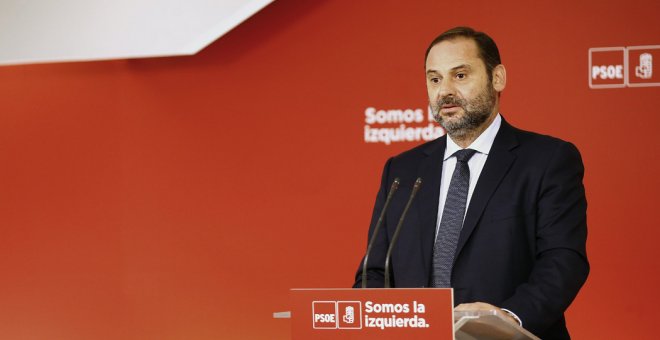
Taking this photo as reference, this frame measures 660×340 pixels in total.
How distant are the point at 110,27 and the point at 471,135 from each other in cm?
251

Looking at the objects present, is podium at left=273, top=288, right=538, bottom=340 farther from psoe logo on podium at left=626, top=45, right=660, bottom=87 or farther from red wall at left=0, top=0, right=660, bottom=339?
psoe logo on podium at left=626, top=45, right=660, bottom=87

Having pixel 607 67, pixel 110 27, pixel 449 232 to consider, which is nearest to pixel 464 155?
pixel 449 232

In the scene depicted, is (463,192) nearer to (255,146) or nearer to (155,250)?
(255,146)

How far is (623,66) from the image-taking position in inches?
157

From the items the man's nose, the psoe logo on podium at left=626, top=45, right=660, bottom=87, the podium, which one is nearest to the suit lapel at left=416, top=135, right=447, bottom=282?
the man's nose

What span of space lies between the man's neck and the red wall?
1.66 meters

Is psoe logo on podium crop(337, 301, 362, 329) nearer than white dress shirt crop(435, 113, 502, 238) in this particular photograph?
Yes

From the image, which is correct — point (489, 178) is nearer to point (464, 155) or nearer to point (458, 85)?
point (464, 155)

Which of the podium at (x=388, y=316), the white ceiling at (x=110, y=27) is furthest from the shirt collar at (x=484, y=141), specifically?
the white ceiling at (x=110, y=27)

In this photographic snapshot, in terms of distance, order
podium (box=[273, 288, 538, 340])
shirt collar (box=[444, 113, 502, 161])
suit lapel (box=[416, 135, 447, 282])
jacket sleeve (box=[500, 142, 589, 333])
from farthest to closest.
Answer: shirt collar (box=[444, 113, 502, 161])
suit lapel (box=[416, 135, 447, 282])
jacket sleeve (box=[500, 142, 589, 333])
podium (box=[273, 288, 538, 340])

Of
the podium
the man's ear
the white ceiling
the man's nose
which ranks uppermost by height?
the white ceiling

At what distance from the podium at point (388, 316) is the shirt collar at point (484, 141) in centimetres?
73

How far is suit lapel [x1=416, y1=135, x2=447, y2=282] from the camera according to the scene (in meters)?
2.33

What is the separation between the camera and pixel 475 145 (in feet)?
8.02
